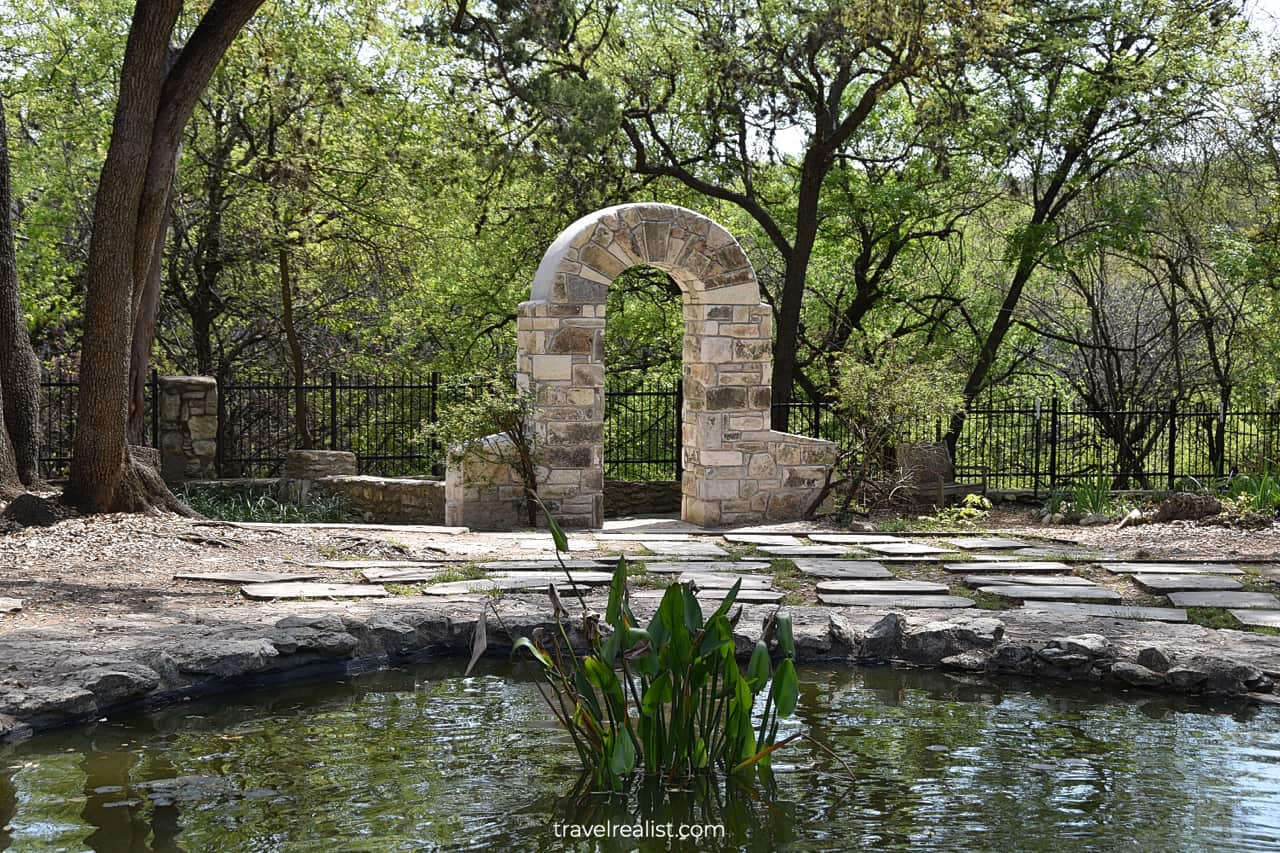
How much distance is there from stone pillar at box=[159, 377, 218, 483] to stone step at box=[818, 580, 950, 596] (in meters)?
8.60

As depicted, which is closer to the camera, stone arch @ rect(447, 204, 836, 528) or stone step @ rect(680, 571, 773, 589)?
stone step @ rect(680, 571, 773, 589)

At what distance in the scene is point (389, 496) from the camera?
13695 millimetres

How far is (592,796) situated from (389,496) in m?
9.73

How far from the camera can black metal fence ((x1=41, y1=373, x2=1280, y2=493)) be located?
1499 cm

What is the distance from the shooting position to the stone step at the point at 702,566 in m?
8.48

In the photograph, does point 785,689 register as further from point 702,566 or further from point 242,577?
point 242,577

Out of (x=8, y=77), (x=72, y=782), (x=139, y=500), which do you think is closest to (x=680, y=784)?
(x=72, y=782)

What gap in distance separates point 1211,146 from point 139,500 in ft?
42.8

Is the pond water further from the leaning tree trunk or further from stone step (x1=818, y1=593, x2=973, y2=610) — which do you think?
the leaning tree trunk

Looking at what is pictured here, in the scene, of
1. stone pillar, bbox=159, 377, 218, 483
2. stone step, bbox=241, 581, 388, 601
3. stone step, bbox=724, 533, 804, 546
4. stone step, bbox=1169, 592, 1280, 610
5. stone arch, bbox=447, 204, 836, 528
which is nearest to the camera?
stone step, bbox=241, 581, 388, 601

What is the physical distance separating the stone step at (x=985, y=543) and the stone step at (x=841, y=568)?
125cm

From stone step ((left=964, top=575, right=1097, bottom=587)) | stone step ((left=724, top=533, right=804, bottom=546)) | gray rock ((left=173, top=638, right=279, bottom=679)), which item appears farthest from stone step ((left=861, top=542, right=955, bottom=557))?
gray rock ((left=173, top=638, right=279, bottom=679))

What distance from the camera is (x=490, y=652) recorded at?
256 inches

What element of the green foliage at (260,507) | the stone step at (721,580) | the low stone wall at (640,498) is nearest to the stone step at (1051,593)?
the stone step at (721,580)
